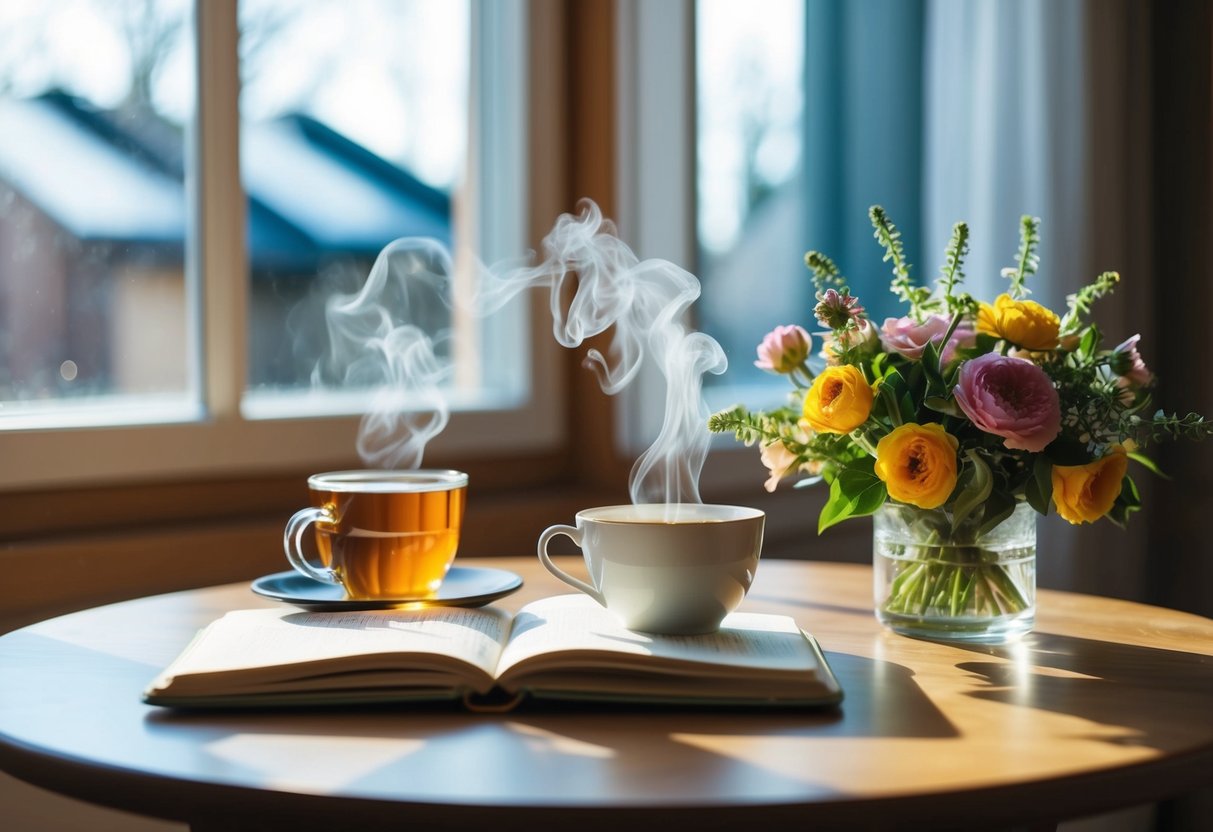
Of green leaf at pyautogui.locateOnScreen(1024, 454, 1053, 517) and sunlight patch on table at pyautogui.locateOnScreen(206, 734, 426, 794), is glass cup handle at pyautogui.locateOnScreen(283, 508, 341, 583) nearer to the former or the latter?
sunlight patch on table at pyautogui.locateOnScreen(206, 734, 426, 794)

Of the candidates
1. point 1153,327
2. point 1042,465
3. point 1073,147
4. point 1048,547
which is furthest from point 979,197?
point 1042,465

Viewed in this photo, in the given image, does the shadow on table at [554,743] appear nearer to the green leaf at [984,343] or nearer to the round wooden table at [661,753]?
the round wooden table at [661,753]

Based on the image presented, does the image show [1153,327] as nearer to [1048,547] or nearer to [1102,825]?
[1048,547]

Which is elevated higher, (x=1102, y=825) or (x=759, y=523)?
(x=759, y=523)

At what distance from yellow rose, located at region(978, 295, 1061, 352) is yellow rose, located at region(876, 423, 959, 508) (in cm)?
9

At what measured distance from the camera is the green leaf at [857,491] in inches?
38.0

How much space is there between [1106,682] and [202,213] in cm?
123

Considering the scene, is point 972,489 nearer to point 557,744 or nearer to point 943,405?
point 943,405

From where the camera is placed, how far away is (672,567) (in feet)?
2.81

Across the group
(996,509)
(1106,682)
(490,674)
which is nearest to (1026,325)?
(996,509)

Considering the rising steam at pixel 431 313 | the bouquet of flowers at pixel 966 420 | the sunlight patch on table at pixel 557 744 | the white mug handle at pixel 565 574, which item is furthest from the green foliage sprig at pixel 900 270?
the rising steam at pixel 431 313

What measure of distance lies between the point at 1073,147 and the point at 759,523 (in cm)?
156

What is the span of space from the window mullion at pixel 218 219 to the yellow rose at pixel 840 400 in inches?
37.4

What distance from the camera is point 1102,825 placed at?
1.96 meters
